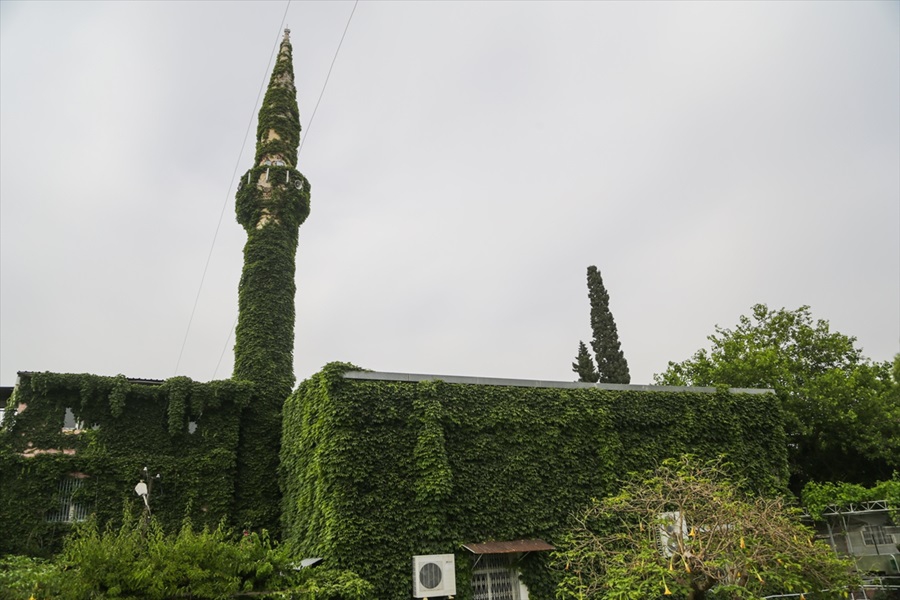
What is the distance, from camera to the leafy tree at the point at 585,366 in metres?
34.3

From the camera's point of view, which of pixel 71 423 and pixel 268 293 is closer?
pixel 71 423

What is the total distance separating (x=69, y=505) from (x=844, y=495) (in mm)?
20574

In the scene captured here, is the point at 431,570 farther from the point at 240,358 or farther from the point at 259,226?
the point at 259,226

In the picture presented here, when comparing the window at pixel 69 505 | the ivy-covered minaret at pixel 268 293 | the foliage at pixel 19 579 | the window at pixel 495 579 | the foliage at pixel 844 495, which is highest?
the ivy-covered minaret at pixel 268 293

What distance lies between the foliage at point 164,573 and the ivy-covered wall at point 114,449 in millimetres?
4926

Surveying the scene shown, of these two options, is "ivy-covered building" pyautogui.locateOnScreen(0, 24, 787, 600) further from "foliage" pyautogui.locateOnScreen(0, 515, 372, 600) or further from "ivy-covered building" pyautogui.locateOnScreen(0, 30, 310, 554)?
"foliage" pyautogui.locateOnScreen(0, 515, 372, 600)

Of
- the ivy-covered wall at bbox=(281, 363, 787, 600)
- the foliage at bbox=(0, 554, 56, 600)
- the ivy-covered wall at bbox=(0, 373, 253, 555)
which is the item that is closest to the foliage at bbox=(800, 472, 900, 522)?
the ivy-covered wall at bbox=(281, 363, 787, 600)

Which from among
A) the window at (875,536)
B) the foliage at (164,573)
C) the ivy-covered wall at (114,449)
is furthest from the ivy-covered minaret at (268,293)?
the window at (875,536)

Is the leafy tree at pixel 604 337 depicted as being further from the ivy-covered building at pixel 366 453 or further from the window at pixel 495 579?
the window at pixel 495 579

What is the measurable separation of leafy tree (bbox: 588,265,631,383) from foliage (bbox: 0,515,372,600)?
23.2m

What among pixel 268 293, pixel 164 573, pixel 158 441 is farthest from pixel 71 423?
pixel 164 573

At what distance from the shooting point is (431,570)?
1297cm

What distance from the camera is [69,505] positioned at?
15797 millimetres

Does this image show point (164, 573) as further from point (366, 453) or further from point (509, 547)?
point (509, 547)
